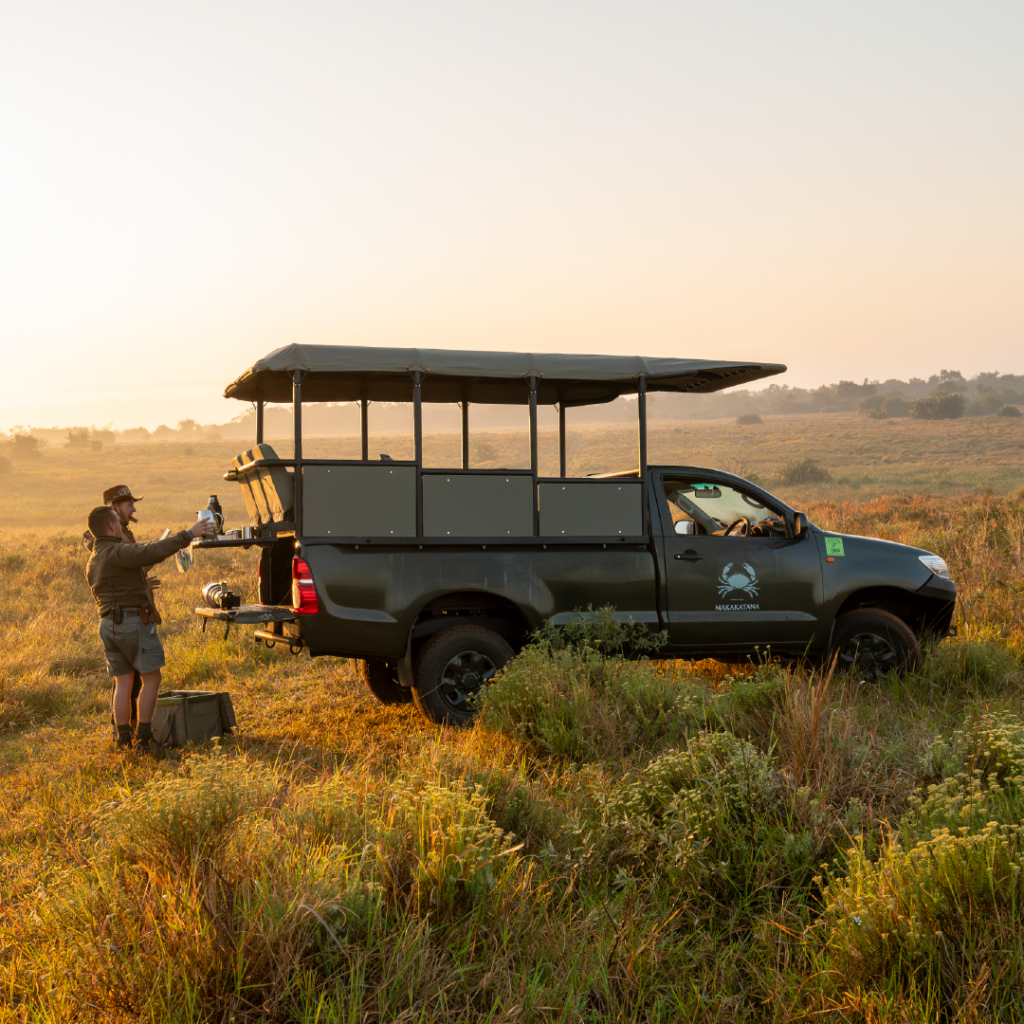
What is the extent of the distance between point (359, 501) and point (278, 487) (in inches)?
23.6

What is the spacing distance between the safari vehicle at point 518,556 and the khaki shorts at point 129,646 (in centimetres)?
50

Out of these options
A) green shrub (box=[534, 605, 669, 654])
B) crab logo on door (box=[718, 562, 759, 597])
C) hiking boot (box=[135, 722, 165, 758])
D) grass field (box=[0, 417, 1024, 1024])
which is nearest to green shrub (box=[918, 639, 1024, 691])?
grass field (box=[0, 417, 1024, 1024])

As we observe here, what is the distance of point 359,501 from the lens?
6785 millimetres

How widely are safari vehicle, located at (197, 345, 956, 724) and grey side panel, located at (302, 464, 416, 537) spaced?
11 millimetres

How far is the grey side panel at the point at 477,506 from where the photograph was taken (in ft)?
22.8

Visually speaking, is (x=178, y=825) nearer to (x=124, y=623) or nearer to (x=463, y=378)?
(x=124, y=623)

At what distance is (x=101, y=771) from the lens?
6.09 meters

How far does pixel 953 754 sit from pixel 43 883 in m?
4.15

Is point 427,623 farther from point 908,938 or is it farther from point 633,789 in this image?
point 908,938

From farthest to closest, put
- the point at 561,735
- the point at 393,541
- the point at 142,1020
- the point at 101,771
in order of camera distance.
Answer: the point at 393,541
the point at 101,771
the point at 561,735
the point at 142,1020

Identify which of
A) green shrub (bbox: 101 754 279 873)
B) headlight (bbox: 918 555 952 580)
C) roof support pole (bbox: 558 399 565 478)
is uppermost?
roof support pole (bbox: 558 399 565 478)

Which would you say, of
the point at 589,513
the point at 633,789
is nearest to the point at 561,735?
the point at 633,789

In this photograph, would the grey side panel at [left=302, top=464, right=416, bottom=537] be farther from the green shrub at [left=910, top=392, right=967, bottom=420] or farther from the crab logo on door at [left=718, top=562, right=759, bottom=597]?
the green shrub at [left=910, top=392, right=967, bottom=420]

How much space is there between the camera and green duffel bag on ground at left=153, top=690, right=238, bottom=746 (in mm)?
6719
